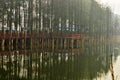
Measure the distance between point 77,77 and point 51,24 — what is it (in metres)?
31.6

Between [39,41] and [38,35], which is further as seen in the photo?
[38,35]

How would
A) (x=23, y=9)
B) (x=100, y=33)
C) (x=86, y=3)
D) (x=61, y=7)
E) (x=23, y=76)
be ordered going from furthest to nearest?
(x=100, y=33) → (x=86, y=3) → (x=61, y=7) → (x=23, y=9) → (x=23, y=76)

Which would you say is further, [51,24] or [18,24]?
[51,24]

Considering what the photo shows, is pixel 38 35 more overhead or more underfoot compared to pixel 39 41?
more overhead

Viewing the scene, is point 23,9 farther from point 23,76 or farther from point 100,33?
point 100,33

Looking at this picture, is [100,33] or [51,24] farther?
[100,33]

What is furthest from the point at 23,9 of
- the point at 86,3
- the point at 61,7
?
the point at 86,3

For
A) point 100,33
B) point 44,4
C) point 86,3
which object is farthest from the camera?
point 100,33

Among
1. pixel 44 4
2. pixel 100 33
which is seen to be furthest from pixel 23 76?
pixel 100 33

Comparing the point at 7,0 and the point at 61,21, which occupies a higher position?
the point at 7,0

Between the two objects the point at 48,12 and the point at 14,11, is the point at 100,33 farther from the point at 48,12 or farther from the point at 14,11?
the point at 14,11

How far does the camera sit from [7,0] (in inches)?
1681

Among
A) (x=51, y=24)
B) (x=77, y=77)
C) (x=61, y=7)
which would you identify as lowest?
(x=77, y=77)

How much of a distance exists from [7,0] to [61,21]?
17.3m
